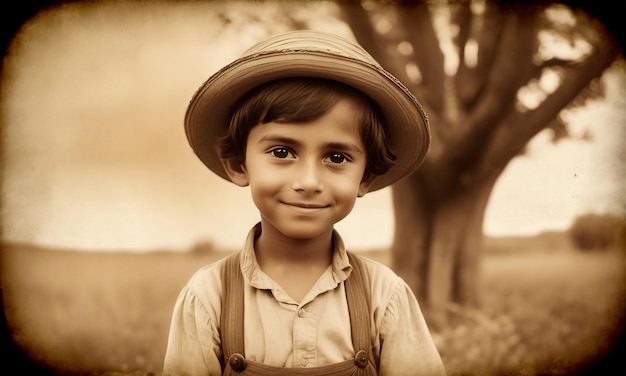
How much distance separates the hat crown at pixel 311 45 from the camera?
1.77 meters

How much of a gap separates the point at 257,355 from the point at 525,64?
334 centimetres

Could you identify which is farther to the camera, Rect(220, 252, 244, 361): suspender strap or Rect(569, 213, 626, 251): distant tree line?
Rect(569, 213, 626, 251): distant tree line

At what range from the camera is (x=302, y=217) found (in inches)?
71.2

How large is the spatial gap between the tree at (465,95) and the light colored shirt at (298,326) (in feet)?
7.67

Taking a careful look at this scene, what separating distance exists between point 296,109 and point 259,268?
1.94ft

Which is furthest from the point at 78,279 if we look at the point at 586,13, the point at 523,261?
the point at 586,13

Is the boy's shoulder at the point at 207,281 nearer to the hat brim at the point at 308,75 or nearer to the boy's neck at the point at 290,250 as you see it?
the boy's neck at the point at 290,250

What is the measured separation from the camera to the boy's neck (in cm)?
199

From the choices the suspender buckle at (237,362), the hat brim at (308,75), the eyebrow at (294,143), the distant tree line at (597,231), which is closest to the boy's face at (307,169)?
the eyebrow at (294,143)

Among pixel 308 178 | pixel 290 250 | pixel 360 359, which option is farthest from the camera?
pixel 290 250

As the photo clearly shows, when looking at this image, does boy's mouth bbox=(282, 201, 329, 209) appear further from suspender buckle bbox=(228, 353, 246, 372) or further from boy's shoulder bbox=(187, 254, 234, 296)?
suspender buckle bbox=(228, 353, 246, 372)

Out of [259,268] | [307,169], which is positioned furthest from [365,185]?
[259,268]

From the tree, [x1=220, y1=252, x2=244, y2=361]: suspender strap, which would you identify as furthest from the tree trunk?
[x1=220, y1=252, x2=244, y2=361]: suspender strap

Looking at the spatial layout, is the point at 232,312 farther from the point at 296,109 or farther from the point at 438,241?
the point at 438,241
